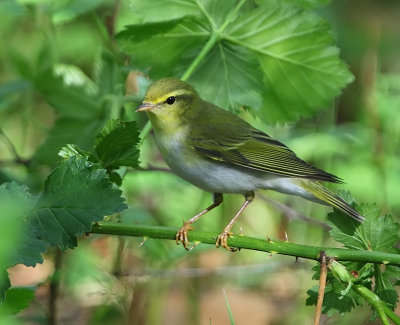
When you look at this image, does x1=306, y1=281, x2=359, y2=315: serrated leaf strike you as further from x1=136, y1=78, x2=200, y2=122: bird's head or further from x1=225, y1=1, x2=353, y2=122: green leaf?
x1=136, y1=78, x2=200, y2=122: bird's head

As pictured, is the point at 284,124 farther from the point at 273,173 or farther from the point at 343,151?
the point at 343,151

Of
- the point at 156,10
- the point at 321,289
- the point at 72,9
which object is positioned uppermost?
the point at 156,10

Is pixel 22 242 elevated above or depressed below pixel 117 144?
below

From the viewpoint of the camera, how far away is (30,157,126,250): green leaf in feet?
4.68

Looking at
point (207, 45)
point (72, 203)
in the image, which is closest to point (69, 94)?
point (207, 45)

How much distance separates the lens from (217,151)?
260cm

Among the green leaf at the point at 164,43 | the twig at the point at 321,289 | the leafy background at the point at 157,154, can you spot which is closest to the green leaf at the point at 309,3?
the leafy background at the point at 157,154

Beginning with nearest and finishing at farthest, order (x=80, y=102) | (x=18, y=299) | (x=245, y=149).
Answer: (x=18, y=299), (x=245, y=149), (x=80, y=102)

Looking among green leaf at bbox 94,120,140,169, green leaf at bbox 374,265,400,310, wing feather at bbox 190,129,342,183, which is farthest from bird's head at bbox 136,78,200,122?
green leaf at bbox 374,265,400,310

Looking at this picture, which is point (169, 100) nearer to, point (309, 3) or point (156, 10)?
point (156, 10)

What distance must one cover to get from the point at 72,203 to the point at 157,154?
11.1ft

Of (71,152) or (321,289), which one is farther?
(71,152)

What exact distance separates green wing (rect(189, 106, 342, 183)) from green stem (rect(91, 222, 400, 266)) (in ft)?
2.91

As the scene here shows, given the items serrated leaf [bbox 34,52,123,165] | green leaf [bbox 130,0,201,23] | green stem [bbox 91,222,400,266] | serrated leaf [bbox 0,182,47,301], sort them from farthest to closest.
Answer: serrated leaf [bbox 34,52,123,165]
green leaf [bbox 130,0,201,23]
green stem [bbox 91,222,400,266]
serrated leaf [bbox 0,182,47,301]
